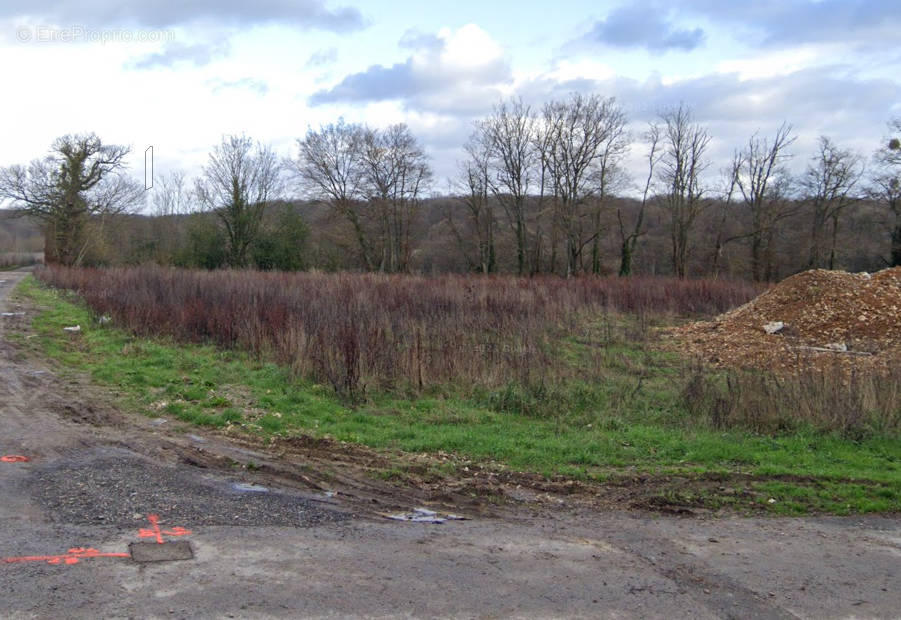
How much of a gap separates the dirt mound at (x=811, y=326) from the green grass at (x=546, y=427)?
11.6 feet

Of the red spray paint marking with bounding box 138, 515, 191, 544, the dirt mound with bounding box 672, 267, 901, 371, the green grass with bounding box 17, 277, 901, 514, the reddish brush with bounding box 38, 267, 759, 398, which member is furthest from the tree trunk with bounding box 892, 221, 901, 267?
the red spray paint marking with bounding box 138, 515, 191, 544

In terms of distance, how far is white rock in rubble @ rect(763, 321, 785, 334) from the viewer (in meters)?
16.9

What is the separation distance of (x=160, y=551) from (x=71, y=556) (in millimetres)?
493

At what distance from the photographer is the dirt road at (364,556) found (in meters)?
3.91

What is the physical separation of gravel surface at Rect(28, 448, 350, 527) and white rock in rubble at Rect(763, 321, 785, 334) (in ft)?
46.7

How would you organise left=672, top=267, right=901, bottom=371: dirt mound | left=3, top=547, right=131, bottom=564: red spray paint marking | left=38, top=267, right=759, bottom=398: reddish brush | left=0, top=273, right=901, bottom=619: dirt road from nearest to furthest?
left=0, top=273, right=901, bottom=619: dirt road → left=3, top=547, right=131, bottom=564: red spray paint marking → left=38, top=267, right=759, bottom=398: reddish brush → left=672, top=267, right=901, bottom=371: dirt mound

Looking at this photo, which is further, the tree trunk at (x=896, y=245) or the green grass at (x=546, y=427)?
the tree trunk at (x=896, y=245)

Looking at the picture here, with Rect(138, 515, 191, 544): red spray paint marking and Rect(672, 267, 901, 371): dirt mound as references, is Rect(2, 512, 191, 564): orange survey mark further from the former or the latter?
Rect(672, 267, 901, 371): dirt mound

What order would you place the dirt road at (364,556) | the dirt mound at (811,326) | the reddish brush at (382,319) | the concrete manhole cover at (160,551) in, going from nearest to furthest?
1. the dirt road at (364,556)
2. the concrete manhole cover at (160,551)
3. the reddish brush at (382,319)
4. the dirt mound at (811,326)

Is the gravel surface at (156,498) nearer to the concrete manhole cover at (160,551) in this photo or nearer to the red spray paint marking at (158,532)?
the red spray paint marking at (158,532)

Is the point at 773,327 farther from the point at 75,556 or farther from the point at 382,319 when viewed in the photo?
the point at 75,556

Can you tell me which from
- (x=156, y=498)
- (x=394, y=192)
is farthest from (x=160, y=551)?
(x=394, y=192)

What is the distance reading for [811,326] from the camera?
16812mm

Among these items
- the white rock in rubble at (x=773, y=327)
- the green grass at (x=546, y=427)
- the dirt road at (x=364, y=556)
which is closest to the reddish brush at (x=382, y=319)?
the green grass at (x=546, y=427)
